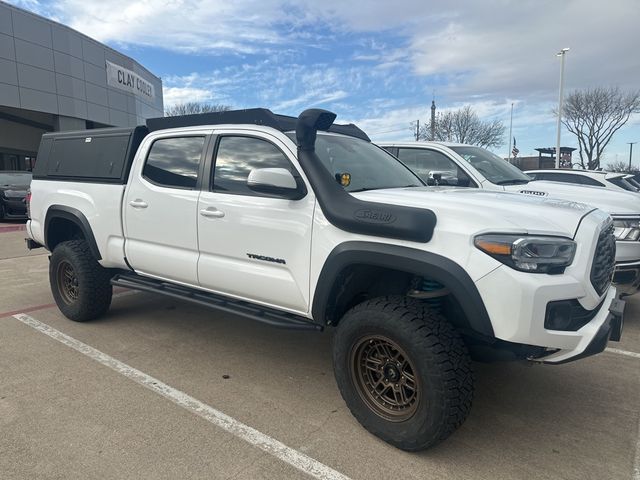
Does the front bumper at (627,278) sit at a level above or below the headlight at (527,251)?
below

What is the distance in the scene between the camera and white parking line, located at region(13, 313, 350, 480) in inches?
105

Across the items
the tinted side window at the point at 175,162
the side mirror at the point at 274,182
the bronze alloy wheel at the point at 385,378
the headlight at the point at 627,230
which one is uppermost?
the tinted side window at the point at 175,162

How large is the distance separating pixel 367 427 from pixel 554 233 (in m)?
1.54

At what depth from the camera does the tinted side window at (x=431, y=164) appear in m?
5.89

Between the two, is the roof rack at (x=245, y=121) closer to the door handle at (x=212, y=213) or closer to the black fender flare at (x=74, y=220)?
the door handle at (x=212, y=213)

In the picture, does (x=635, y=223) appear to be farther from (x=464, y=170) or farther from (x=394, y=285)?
(x=394, y=285)

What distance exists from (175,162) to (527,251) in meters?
2.93

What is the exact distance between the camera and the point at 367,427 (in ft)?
9.71

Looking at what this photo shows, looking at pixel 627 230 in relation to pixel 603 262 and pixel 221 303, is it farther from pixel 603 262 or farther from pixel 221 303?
pixel 221 303

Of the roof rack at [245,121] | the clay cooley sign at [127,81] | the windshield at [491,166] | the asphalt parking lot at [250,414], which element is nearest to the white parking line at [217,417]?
the asphalt parking lot at [250,414]

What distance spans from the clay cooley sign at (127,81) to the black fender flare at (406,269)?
3255 centimetres

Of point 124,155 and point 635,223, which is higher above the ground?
point 124,155

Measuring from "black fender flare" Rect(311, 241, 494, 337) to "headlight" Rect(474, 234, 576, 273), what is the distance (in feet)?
0.61

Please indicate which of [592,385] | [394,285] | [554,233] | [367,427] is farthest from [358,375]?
[592,385]
